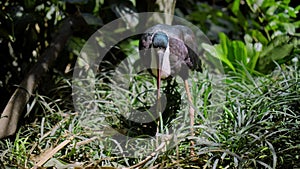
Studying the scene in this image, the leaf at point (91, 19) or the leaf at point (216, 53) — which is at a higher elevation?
the leaf at point (91, 19)

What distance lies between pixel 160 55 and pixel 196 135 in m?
0.26

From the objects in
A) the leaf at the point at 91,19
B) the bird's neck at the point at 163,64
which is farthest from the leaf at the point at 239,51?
the bird's neck at the point at 163,64

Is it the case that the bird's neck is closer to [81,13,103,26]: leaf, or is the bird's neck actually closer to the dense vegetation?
the dense vegetation

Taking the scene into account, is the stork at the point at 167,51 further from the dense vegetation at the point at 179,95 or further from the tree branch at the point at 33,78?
the tree branch at the point at 33,78

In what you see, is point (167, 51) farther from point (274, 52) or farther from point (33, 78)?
point (274, 52)

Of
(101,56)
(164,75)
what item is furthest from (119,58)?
(164,75)

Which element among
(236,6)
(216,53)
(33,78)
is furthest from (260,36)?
(33,78)

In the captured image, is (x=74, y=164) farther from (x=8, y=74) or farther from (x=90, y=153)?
(x=8, y=74)

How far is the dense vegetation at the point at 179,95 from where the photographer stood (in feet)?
4.08

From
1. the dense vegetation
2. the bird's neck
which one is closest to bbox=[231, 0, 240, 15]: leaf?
the dense vegetation

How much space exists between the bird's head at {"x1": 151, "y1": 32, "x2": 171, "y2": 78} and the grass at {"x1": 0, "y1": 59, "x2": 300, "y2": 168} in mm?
173

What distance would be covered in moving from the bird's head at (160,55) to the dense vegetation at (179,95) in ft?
0.58

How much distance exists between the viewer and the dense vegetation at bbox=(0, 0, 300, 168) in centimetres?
124

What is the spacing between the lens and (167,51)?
1315 millimetres
